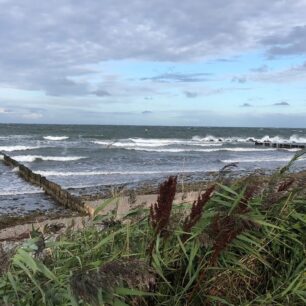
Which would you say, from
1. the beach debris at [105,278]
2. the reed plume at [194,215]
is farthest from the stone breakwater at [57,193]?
the beach debris at [105,278]

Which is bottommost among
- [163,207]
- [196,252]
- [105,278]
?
[196,252]

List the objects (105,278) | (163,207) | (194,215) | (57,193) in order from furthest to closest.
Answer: (57,193)
(194,215)
(163,207)
(105,278)

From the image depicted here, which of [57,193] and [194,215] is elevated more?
[194,215]

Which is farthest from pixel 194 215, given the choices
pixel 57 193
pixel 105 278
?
pixel 57 193

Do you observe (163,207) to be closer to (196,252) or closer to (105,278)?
(196,252)

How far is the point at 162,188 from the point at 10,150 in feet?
144

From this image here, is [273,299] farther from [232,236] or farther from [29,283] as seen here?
[29,283]

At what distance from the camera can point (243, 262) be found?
8.52 feet

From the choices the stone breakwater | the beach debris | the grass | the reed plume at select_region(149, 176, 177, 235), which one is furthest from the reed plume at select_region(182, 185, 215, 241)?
the stone breakwater

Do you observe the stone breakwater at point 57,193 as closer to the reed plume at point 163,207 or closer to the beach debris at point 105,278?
the reed plume at point 163,207

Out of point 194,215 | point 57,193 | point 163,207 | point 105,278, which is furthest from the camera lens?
point 57,193

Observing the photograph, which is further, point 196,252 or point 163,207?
point 196,252

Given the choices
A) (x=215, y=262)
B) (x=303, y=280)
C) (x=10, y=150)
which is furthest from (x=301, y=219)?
(x=10, y=150)

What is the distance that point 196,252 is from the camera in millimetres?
2455
